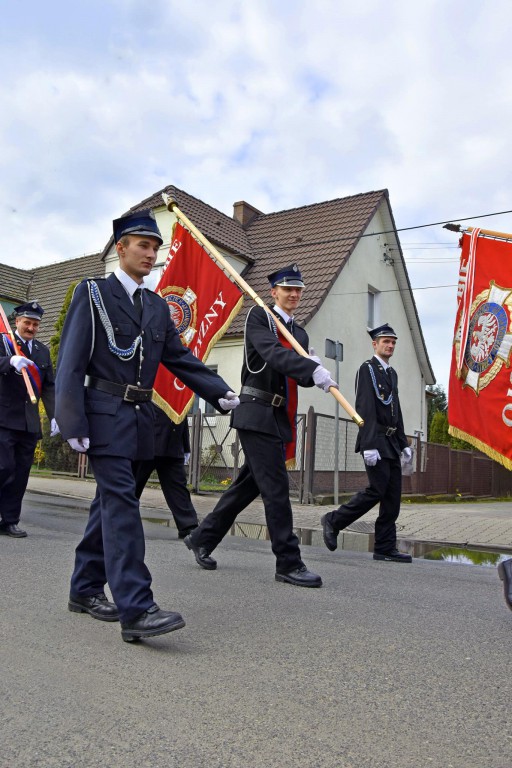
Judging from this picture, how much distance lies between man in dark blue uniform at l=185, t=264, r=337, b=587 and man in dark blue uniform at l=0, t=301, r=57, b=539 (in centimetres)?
235

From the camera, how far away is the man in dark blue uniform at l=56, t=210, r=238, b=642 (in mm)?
3396

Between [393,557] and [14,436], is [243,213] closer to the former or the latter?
[14,436]

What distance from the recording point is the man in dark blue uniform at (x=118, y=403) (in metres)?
3.40

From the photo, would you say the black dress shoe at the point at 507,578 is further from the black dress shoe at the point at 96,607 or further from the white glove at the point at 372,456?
the white glove at the point at 372,456

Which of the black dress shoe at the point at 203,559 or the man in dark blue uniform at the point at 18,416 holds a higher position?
the man in dark blue uniform at the point at 18,416

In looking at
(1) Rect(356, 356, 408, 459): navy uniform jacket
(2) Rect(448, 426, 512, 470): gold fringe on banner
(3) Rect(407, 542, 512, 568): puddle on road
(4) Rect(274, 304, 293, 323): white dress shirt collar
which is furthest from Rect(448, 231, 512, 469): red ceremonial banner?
(3) Rect(407, 542, 512, 568): puddle on road

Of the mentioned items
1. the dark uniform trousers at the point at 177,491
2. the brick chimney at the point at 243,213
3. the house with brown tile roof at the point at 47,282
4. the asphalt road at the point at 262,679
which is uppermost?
the brick chimney at the point at 243,213

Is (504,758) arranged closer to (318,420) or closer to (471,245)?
(471,245)

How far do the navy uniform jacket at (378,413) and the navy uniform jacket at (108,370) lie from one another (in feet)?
9.72

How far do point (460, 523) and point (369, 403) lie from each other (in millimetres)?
5004

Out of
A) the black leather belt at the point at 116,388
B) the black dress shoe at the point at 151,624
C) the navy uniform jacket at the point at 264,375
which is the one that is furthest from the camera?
the navy uniform jacket at the point at 264,375

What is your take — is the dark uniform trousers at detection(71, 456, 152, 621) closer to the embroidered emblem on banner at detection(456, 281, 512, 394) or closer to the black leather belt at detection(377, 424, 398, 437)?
the embroidered emblem on banner at detection(456, 281, 512, 394)

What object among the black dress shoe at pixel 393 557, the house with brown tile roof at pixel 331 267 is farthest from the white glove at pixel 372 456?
the house with brown tile roof at pixel 331 267

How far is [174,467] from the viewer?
6.84 m
